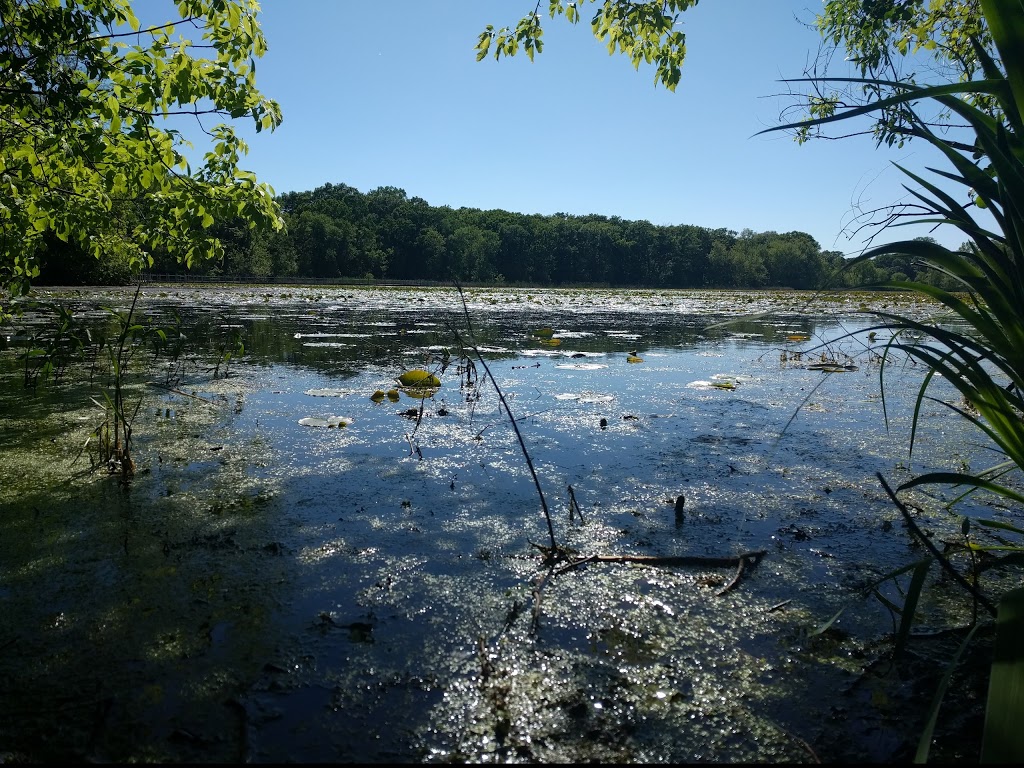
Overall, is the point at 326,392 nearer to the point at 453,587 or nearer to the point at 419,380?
the point at 419,380

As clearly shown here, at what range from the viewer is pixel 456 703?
149 centimetres

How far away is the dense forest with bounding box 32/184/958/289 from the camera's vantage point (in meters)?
69.6

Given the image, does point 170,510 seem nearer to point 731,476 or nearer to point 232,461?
point 232,461

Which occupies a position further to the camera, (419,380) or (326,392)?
(419,380)

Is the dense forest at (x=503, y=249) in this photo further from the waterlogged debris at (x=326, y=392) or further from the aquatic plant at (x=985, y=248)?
the aquatic plant at (x=985, y=248)

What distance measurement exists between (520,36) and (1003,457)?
15.5 feet

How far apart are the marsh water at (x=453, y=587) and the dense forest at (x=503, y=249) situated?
198 feet

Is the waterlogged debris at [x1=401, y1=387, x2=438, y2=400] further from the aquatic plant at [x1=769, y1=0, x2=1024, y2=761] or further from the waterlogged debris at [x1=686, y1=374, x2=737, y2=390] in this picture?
the aquatic plant at [x1=769, y1=0, x2=1024, y2=761]

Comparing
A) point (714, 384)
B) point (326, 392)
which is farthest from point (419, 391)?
point (714, 384)

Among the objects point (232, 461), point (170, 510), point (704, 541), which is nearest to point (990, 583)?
point (704, 541)

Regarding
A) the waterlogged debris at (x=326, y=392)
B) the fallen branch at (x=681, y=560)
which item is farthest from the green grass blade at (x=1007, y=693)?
the waterlogged debris at (x=326, y=392)

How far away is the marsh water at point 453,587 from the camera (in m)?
1.40

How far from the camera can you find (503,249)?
90.0 metres

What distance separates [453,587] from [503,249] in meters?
90.5
